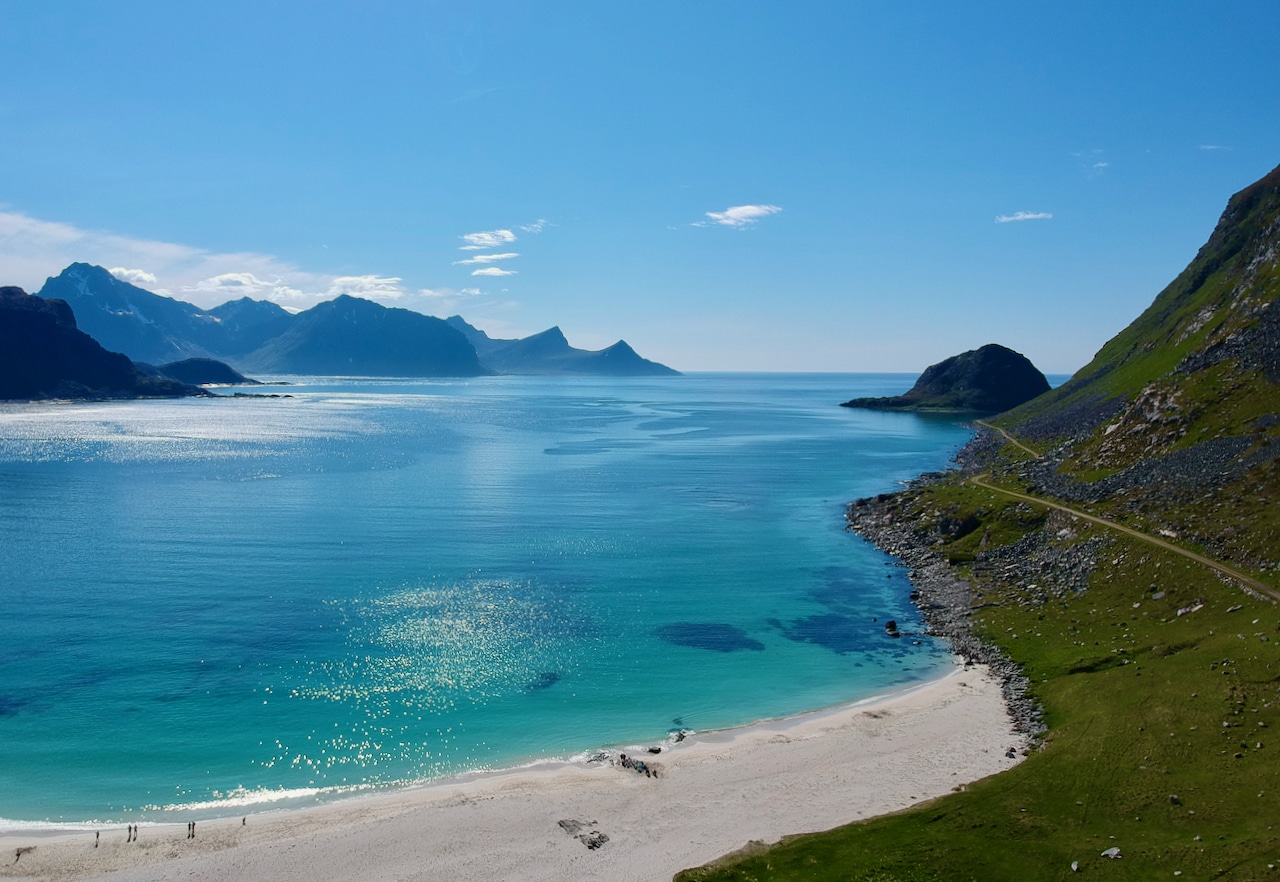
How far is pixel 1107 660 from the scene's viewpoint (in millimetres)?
54594

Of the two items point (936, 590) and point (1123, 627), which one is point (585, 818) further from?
point (936, 590)

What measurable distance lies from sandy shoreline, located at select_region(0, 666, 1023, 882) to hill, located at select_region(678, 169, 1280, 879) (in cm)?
319

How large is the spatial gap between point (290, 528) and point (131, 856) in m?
77.0

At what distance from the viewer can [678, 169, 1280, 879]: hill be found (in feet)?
114

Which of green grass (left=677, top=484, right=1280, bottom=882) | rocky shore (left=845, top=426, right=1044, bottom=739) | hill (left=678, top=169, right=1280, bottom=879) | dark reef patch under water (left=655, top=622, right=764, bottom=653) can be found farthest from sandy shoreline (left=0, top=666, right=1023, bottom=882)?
dark reef patch under water (left=655, top=622, right=764, bottom=653)

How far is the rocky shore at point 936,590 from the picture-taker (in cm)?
5378

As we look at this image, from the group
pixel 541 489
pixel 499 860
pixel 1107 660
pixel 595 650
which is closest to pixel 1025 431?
pixel 541 489

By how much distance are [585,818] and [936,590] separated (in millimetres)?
53490

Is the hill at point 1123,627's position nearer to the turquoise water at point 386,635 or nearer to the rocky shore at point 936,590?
the rocky shore at point 936,590

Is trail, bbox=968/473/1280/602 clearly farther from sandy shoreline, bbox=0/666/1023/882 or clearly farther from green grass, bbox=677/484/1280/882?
sandy shoreline, bbox=0/666/1023/882

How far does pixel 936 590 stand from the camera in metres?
81.3

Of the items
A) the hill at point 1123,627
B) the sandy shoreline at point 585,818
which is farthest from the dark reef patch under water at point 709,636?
the hill at point 1123,627

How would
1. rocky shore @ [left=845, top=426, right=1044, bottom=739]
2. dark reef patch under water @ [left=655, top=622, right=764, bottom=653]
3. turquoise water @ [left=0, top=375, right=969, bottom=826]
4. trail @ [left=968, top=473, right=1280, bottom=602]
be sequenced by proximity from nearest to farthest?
turquoise water @ [left=0, top=375, right=969, bottom=826] < rocky shore @ [left=845, top=426, right=1044, bottom=739] < trail @ [left=968, top=473, right=1280, bottom=602] < dark reef patch under water @ [left=655, top=622, right=764, bottom=653]

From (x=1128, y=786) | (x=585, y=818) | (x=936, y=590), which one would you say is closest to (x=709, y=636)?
(x=936, y=590)
